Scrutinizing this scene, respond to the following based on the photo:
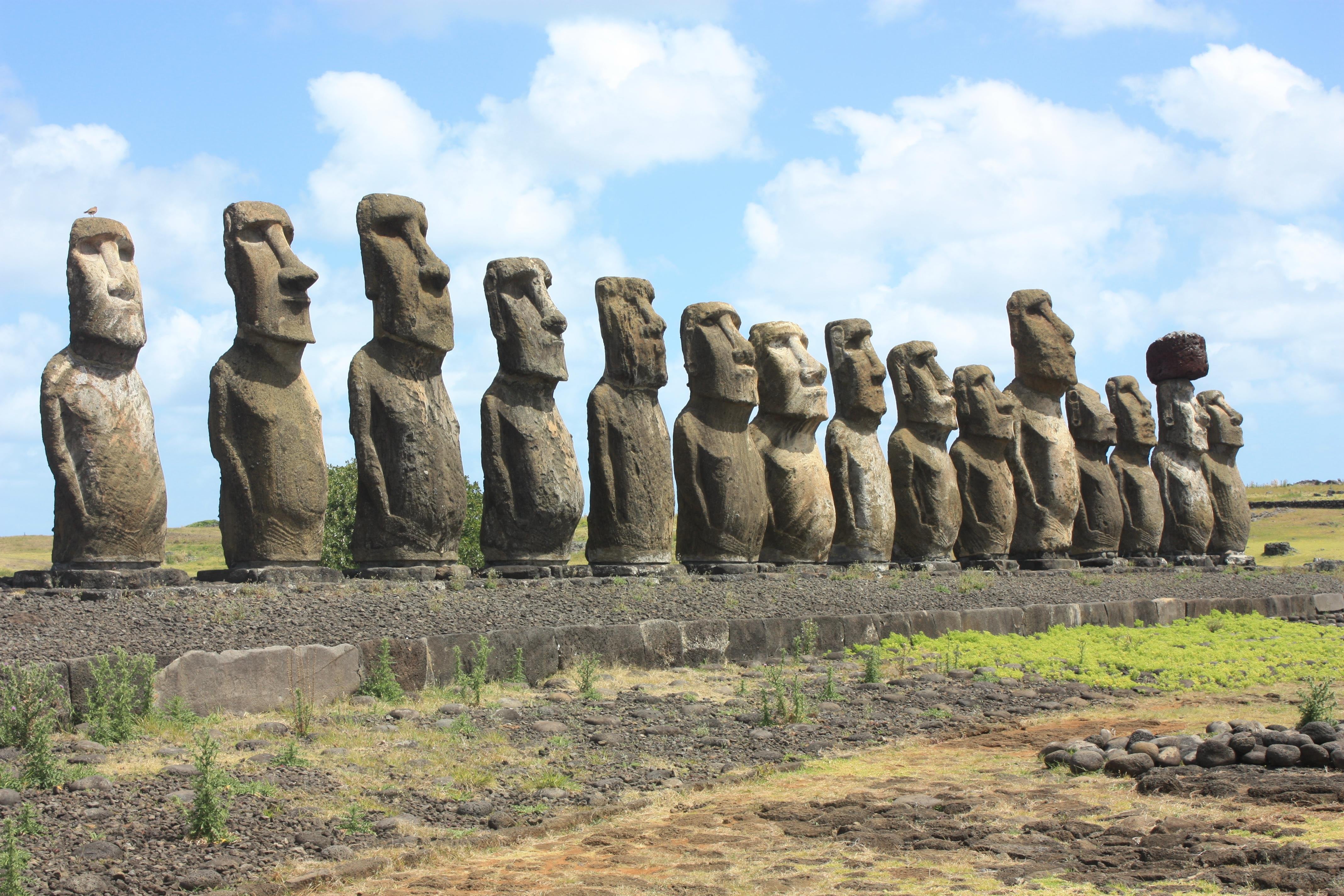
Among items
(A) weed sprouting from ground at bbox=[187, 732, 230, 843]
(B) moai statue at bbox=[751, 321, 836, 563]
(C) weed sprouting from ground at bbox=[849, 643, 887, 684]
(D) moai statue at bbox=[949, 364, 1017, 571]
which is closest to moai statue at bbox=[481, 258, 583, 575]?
(C) weed sprouting from ground at bbox=[849, 643, 887, 684]

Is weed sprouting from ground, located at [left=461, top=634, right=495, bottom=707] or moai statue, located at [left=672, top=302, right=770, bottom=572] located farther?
moai statue, located at [left=672, top=302, right=770, bottom=572]

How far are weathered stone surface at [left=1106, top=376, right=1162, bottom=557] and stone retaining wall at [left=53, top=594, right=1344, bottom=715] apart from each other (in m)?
6.59

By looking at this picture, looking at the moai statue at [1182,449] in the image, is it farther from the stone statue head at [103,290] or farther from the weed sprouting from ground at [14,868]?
the weed sprouting from ground at [14,868]

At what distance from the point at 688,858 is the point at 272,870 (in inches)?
56.0

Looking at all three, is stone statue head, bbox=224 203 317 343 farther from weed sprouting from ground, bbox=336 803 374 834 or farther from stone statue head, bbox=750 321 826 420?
weed sprouting from ground, bbox=336 803 374 834

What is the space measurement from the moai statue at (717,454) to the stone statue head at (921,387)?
370 cm

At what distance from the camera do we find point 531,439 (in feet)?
36.3

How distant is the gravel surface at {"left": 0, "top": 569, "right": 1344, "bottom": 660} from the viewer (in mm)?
7168

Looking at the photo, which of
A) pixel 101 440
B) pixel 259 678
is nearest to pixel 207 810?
pixel 259 678

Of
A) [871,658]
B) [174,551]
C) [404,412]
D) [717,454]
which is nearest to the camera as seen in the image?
[871,658]

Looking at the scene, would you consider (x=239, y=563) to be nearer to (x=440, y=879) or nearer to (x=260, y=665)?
(x=260, y=665)

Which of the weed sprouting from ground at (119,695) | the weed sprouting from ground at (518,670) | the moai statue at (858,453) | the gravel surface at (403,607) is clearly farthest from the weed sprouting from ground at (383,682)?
the moai statue at (858,453)

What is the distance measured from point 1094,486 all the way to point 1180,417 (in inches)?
123

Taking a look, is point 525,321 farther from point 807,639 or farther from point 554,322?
point 807,639
